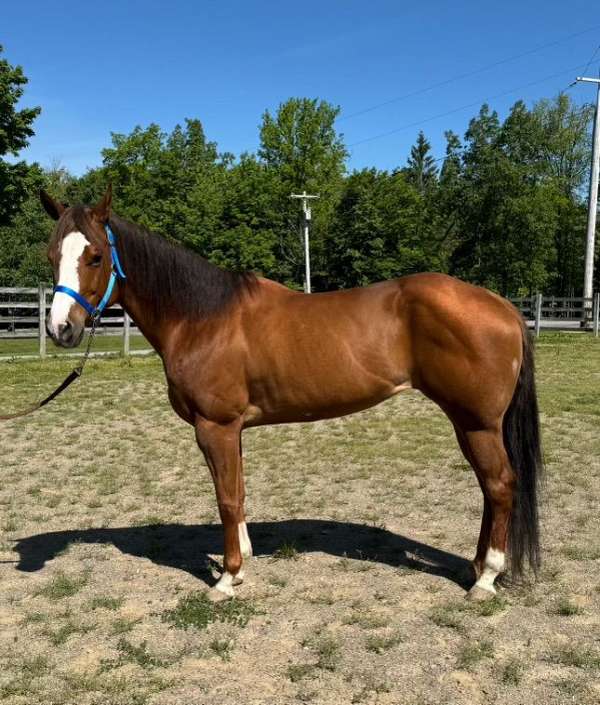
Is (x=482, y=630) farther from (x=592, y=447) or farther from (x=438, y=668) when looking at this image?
(x=592, y=447)

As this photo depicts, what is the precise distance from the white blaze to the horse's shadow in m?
1.97

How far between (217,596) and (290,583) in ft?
1.64

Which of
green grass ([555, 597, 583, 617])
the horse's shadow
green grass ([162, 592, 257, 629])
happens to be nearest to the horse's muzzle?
green grass ([162, 592, 257, 629])

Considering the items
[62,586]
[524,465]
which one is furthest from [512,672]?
[62,586]

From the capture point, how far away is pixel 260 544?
454 centimetres

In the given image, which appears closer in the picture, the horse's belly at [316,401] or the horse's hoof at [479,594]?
the horse's hoof at [479,594]

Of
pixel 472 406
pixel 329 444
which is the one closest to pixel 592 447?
pixel 329 444

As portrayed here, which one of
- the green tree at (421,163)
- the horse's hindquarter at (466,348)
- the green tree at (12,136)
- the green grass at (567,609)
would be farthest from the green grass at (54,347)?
the green tree at (421,163)

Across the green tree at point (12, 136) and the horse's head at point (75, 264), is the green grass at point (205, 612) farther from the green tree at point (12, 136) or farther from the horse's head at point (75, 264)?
the green tree at point (12, 136)

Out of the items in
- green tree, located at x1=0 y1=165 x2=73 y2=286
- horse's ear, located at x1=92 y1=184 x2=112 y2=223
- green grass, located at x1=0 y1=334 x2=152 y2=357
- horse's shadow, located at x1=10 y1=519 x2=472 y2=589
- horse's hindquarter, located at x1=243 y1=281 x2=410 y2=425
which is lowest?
horse's shadow, located at x1=10 y1=519 x2=472 y2=589

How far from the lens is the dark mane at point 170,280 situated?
3.78m

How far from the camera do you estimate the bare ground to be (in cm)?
276

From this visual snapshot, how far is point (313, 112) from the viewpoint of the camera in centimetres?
4662

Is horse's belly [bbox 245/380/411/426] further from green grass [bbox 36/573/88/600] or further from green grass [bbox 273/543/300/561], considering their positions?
green grass [bbox 36/573/88/600]
